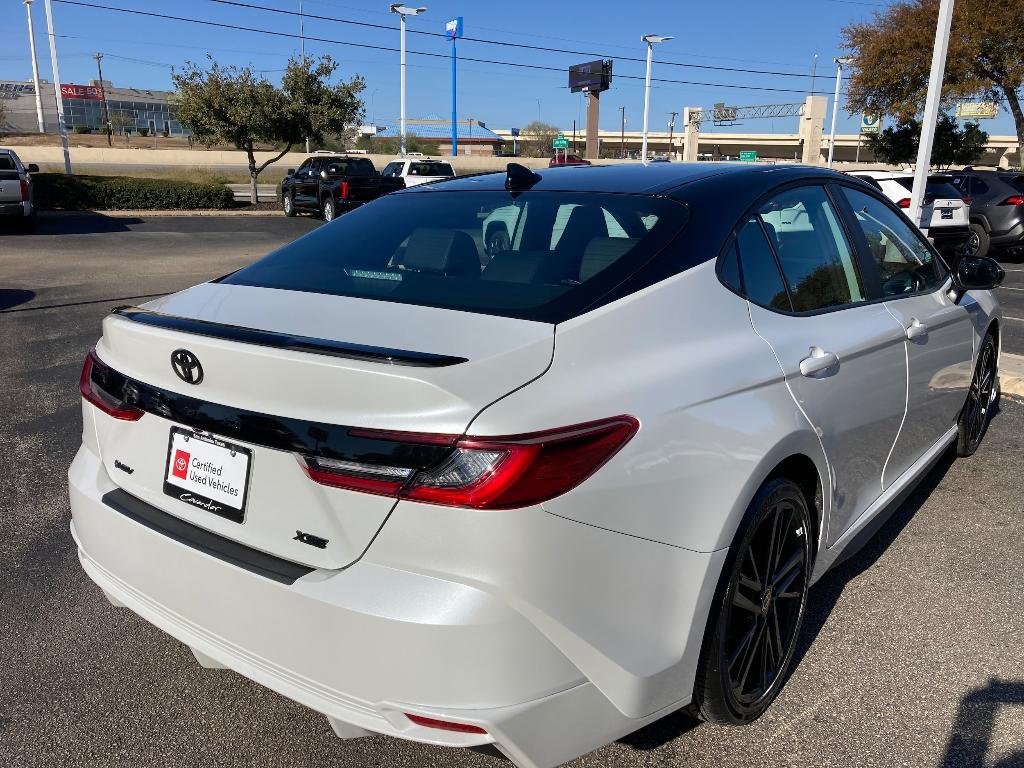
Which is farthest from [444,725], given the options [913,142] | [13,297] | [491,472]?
[913,142]

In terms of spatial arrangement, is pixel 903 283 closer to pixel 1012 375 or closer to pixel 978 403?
pixel 978 403

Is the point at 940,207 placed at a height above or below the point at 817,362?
below

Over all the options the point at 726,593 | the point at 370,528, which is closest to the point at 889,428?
the point at 726,593

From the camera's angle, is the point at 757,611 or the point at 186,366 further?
the point at 757,611

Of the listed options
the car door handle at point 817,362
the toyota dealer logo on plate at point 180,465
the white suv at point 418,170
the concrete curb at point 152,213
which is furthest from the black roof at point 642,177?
the concrete curb at point 152,213

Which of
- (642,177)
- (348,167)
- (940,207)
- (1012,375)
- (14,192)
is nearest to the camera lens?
(642,177)

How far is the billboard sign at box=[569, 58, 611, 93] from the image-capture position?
65.9 metres

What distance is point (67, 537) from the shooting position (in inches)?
149

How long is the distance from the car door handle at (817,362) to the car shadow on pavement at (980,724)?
1156 millimetres

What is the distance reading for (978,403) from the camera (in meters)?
4.94

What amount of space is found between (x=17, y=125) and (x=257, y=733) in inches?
4463

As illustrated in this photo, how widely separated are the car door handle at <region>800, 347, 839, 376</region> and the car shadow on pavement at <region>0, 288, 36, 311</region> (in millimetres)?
9443

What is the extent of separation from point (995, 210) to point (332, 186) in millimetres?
15547

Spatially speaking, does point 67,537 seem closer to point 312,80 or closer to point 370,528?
point 370,528
